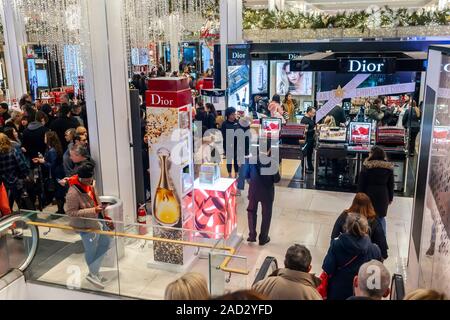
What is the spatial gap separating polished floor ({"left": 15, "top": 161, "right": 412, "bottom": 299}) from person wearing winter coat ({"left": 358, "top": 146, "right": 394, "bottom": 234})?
0.84 m

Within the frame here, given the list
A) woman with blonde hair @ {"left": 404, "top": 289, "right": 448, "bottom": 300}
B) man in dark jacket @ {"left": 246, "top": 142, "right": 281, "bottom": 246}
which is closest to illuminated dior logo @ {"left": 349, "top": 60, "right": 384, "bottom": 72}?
man in dark jacket @ {"left": 246, "top": 142, "right": 281, "bottom": 246}

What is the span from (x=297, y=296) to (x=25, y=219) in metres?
3.78

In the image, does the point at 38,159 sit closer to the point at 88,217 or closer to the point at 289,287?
the point at 88,217

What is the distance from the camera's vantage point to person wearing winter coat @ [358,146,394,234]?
624 cm

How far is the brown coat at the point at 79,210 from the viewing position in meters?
5.32

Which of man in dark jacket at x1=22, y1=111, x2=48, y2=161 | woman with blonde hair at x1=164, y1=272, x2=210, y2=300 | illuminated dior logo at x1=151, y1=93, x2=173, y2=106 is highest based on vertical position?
illuminated dior logo at x1=151, y1=93, x2=173, y2=106

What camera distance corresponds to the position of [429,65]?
4.65 m

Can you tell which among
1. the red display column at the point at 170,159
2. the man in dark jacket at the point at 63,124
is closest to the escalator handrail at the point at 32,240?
the red display column at the point at 170,159

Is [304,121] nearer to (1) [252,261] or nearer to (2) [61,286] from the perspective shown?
(1) [252,261]

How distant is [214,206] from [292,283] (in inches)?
139

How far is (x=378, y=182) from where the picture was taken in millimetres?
6266

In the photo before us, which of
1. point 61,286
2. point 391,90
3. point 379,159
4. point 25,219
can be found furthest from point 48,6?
point 391,90

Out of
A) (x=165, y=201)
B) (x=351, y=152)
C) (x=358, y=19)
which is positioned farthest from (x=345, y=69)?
(x=165, y=201)

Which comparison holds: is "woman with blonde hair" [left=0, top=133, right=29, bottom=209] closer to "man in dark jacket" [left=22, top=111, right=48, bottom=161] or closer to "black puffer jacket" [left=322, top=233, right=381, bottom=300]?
"man in dark jacket" [left=22, top=111, right=48, bottom=161]
